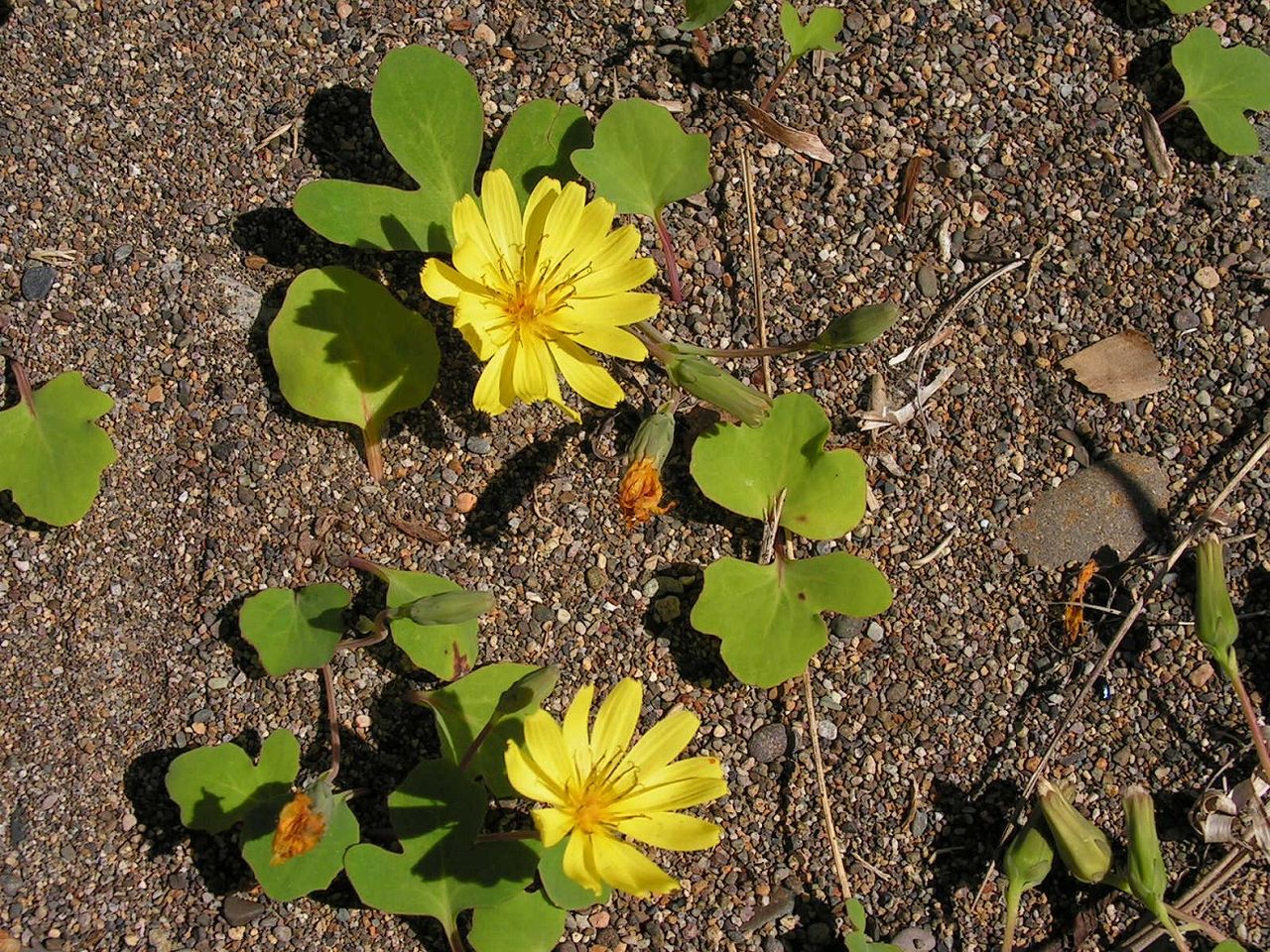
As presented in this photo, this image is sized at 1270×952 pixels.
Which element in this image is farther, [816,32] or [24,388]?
[816,32]

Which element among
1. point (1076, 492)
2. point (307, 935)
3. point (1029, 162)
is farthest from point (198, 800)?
point (1029, 162)

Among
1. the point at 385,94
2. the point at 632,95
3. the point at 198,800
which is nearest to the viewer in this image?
the point at 198,800

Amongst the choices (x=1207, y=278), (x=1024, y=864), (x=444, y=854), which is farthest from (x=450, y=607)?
(x=1207, y=278)

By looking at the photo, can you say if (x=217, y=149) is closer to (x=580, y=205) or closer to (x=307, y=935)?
→ (x=580, y=205)

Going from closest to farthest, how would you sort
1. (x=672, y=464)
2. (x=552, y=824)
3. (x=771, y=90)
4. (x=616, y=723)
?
(x=552, y=824) → (x=616, y=723) → (x=672, y=464) → (x=771, y=90)

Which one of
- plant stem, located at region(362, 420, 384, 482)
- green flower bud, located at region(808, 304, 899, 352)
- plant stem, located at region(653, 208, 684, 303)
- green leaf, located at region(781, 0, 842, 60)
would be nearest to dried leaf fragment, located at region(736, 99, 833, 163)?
green leaf, located at region(781, 0, 842, 60)

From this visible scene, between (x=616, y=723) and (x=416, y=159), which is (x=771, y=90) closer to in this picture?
(x=416, y=159)

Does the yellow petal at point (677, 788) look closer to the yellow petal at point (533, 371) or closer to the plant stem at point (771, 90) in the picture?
the yellow petal at point (533, 371)

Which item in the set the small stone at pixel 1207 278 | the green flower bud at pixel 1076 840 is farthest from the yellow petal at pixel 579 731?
the small stone at pixel 1207 278
